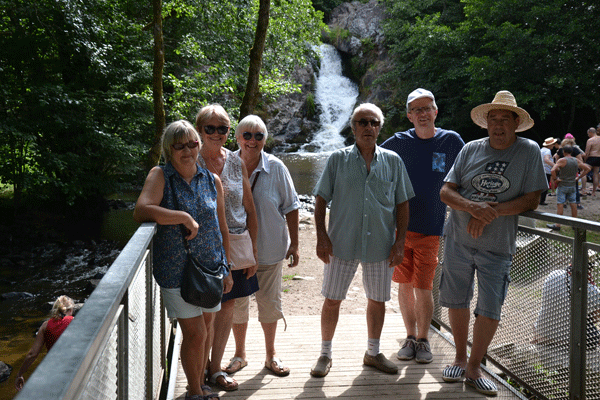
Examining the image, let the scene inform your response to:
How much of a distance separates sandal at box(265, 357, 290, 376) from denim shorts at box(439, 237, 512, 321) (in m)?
1.29

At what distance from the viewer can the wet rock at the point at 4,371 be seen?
616 cm

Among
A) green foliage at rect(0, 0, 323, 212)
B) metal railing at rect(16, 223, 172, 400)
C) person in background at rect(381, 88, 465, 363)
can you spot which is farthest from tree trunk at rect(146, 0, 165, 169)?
metal railing at rect(16, 223, 172, 400)

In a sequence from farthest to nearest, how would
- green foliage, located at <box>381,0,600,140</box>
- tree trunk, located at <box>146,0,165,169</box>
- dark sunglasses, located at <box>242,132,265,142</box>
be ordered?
green foliage, located at <box>381,0,600,140</box> → tree trunk, located at <box>146,0,165,169</box> → dark sunglasses, located at <box>242,132,265,142</box>

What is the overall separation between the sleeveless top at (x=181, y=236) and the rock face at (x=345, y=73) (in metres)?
31.2

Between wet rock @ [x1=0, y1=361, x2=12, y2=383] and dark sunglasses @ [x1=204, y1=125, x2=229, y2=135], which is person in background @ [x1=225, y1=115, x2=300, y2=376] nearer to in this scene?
dark sunglasses @ [x1=204, y1=125, x2=229, y2=135]

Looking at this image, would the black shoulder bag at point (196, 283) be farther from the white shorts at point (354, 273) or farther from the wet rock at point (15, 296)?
the wet rock at point (15, 296)

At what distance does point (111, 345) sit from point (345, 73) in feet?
129

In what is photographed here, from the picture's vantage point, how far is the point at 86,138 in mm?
12492

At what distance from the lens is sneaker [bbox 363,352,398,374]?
3859mm

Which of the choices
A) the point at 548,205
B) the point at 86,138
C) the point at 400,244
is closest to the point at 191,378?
the point at 400,244

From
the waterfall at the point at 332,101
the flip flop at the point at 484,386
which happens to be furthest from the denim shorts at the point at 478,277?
the waterfall at the point at 332,101

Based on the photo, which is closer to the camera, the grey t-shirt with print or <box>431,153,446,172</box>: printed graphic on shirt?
the grey t-shirt with print

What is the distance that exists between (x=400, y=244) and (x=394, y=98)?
3110 cm

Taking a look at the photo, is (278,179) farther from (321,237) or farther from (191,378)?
(191,378)
